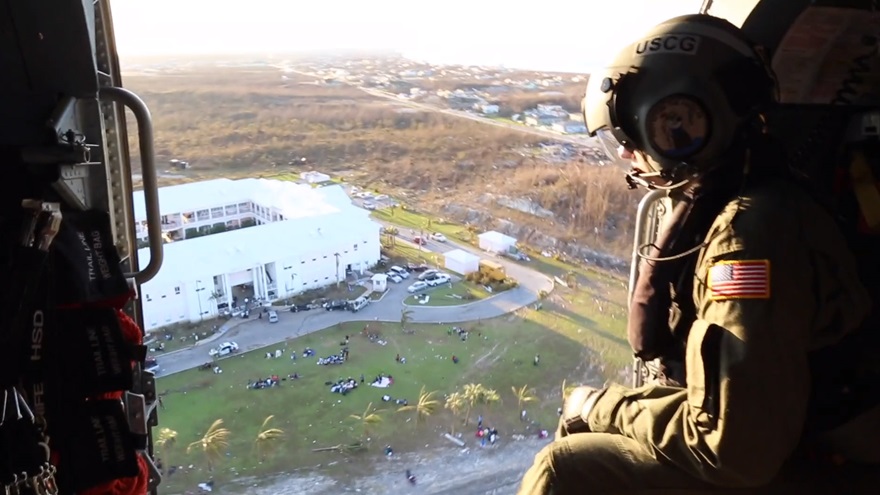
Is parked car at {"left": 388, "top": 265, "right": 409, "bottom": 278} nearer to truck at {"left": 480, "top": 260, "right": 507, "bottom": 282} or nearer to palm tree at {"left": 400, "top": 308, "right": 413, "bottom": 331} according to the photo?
palm tree at {"left": 400, "top": 308, "right": 413, "bottom": 331}

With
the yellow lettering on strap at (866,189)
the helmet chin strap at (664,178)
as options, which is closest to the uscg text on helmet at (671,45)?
the helmet chin strap at (664,178)

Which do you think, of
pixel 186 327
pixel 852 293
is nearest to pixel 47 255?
pixel 186 327

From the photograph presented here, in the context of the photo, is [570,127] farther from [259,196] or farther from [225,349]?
[225,349]

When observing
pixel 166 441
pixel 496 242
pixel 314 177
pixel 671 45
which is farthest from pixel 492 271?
pixel 671 45

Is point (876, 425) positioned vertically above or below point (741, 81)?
below

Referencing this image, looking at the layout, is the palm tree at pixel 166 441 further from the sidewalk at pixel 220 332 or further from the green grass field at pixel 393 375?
the sidewalk at pixel 220 332

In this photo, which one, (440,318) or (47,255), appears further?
(440,318)

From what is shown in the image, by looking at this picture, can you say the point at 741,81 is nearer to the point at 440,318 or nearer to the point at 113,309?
the point at 113,309
